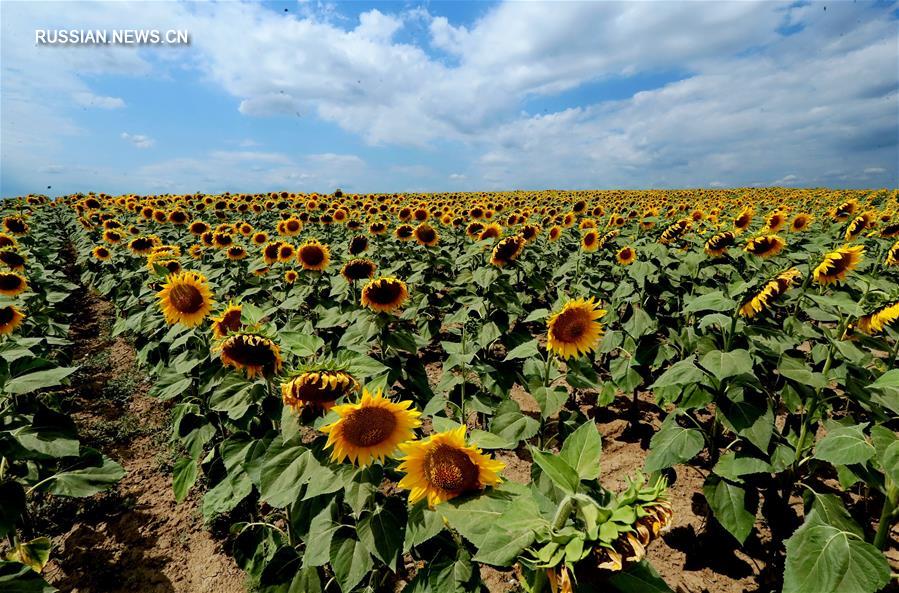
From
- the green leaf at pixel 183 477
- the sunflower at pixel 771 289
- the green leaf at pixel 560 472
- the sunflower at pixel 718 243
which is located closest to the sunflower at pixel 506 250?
the sunflower at pixel 771 289

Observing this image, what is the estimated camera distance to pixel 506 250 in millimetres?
4910

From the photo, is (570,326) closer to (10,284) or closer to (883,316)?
(883,316)

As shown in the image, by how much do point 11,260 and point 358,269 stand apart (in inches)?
277

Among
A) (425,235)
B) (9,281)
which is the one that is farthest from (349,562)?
(9,281)

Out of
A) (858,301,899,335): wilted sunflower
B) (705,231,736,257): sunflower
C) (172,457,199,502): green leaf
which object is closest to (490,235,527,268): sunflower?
(705,231,736,257): sunflower

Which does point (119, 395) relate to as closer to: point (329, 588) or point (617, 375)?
point (329, 588)

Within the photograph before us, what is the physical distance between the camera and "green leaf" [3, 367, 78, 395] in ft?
7.79

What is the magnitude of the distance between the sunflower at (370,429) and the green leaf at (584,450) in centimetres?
70

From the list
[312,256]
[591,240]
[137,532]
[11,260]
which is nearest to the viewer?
[137,532]

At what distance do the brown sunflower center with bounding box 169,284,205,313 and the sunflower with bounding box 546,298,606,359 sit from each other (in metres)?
3.36

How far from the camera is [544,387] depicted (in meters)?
3.30

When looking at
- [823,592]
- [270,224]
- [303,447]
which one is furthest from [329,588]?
[270,224]

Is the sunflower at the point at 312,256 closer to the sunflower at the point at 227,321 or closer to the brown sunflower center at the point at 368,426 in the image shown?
the sunflower at the point at 227,321

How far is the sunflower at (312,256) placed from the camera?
6.19 m
